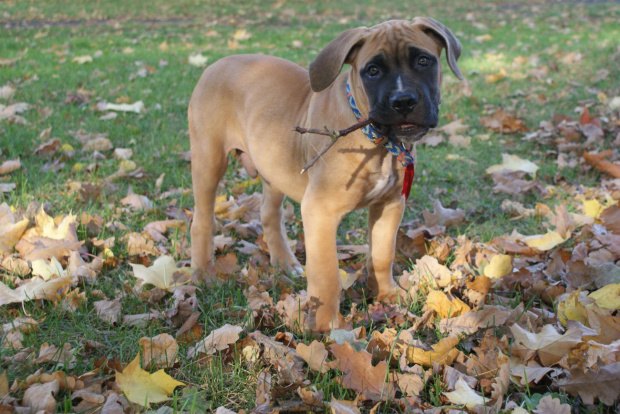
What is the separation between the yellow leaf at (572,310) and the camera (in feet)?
8.67

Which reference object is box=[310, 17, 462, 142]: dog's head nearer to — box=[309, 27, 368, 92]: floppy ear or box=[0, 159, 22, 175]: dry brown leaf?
box=[309, 27, 368, 92]: floppy ear

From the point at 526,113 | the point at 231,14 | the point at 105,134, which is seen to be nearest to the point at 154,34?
the point at 231,14

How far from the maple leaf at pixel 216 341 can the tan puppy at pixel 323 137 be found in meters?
0.42

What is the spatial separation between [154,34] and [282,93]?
975 cm

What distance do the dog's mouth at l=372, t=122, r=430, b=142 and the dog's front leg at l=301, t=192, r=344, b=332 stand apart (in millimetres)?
482

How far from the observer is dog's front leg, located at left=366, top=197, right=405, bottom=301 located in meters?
3.14

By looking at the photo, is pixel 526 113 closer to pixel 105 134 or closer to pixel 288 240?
pixel 288 240

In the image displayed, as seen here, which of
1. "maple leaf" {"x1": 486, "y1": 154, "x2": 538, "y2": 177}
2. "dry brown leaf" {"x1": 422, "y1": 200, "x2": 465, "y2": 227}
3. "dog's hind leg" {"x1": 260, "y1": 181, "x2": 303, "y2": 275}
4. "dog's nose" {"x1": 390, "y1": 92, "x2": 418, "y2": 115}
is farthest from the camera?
"maple leaf" {"x1": 486, "y1": 154, "x2": 538, "y2": 177}

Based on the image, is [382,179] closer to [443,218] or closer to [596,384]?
[596,384]

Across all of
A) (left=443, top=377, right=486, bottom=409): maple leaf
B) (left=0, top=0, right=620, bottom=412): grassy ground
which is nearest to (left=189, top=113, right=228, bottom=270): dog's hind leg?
(left=0, top=0, right=620, bottom=412): grassy ground

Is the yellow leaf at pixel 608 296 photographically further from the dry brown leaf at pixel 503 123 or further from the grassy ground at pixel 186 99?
the dry brown leaf at pixel 503 123

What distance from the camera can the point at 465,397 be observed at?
7.38 feet

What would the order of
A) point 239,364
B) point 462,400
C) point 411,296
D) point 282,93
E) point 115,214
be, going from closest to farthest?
point 462,400
point 239,364
point 411,296
point 282,93
point 115,214

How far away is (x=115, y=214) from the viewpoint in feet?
14.0
